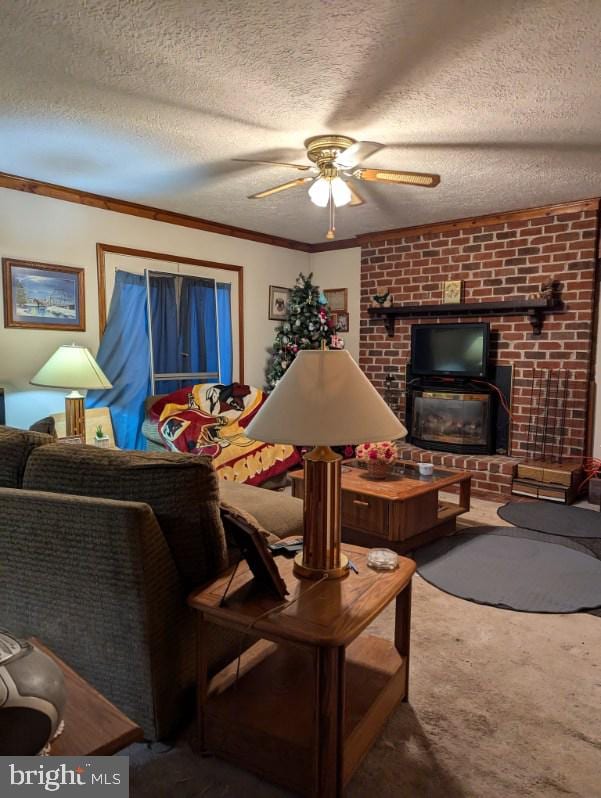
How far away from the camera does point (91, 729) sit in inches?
37.0

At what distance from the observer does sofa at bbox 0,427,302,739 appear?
1.50m

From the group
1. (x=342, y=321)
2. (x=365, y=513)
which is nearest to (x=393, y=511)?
(x=365, y=513)

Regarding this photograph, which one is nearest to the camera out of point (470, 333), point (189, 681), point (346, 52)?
point (189, 681)

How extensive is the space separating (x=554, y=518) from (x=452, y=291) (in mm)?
2355

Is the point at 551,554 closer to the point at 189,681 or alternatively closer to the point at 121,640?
the point at 189,681

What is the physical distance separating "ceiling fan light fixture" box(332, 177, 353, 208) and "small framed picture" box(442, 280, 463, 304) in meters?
2.16

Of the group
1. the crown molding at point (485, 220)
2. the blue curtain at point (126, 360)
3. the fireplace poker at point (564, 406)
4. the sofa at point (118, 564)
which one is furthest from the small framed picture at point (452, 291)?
the sofa at point (118, 564)

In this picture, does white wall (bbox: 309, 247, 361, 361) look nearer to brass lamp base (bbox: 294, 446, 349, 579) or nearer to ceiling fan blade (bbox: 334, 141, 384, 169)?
ceiling fan blade (bbox: 334, 141, 384, 169)

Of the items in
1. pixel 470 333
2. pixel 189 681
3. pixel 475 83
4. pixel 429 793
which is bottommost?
pixel 429 793

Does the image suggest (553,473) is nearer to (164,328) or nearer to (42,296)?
(164,328)

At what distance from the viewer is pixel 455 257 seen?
5137 millimetres

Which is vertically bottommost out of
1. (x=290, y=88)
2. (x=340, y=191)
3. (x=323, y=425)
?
(x=323, y=425)

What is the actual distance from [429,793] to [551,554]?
2.08 metres

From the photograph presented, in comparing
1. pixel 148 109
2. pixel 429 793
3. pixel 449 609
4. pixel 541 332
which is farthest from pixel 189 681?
pixel 541 332
